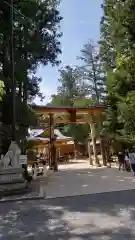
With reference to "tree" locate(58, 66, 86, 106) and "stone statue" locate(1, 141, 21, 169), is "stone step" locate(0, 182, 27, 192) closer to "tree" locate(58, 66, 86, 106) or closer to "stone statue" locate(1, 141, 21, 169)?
"stone statue" locate(1, 141, 21, 169)

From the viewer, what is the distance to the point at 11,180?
34.1ft

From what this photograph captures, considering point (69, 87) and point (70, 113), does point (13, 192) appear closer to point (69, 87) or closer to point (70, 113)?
point (70, 113)

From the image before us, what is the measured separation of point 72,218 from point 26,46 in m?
10.3

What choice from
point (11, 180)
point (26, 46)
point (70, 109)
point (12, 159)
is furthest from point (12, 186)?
point (70, 109)

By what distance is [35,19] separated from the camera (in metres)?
15.0

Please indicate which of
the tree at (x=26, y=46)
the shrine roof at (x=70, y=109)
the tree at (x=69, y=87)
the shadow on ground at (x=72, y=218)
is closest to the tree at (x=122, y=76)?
the shrine roof at (x=70, y=109)

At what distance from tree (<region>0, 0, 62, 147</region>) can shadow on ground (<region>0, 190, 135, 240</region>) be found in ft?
19.2

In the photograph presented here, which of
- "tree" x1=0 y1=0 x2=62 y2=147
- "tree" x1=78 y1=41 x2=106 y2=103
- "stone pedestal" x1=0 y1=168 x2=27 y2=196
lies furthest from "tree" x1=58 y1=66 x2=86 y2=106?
"stone pedestal" x1=0 y1=168 x2=27 y2=196

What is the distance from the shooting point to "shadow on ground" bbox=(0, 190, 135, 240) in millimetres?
5254

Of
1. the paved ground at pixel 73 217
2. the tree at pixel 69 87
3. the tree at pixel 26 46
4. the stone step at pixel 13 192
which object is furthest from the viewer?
the tree at pixel 69 87

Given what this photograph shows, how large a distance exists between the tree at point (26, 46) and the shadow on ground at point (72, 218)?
5.84 metres

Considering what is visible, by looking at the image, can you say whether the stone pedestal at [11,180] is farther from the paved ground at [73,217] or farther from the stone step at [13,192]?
the paved ground at [73,217]

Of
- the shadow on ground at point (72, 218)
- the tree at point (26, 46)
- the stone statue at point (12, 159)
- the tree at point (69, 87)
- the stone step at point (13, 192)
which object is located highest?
the tree at point (69, 87)

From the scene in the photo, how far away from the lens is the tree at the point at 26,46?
13328 millimetres
